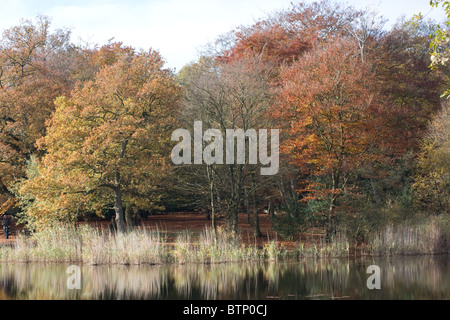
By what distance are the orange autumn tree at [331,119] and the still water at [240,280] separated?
4.10m

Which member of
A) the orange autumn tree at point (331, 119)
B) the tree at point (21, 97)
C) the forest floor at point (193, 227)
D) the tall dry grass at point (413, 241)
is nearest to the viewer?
the tall dry grass at point (413, 241)

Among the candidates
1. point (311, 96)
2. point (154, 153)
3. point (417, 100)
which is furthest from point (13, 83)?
Answer: point (417, 100)

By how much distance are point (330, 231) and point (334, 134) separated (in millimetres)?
3771

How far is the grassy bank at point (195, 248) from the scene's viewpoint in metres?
16.9

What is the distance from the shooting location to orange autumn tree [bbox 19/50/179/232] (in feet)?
65.4

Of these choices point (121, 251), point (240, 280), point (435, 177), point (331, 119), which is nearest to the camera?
point (240, 280)

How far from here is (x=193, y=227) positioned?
29.3m

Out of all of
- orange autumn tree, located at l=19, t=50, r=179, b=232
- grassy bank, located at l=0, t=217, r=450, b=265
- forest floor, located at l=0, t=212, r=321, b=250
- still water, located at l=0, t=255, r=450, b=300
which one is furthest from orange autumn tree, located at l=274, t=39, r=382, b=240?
A: orange autumn tree, located at l=19, t=50, r=179, b=232

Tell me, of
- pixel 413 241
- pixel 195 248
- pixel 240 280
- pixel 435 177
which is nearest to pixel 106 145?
pixel 195 248

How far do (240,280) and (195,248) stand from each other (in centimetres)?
353

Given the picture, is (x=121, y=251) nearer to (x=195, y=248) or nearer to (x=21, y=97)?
(x=195, y=248)

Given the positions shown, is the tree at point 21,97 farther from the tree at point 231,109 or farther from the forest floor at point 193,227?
the tree at point 231,109

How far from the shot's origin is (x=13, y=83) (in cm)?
2552

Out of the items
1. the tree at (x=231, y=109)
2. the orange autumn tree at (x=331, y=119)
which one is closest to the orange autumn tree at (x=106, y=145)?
the tree at (x=231, y=109)
